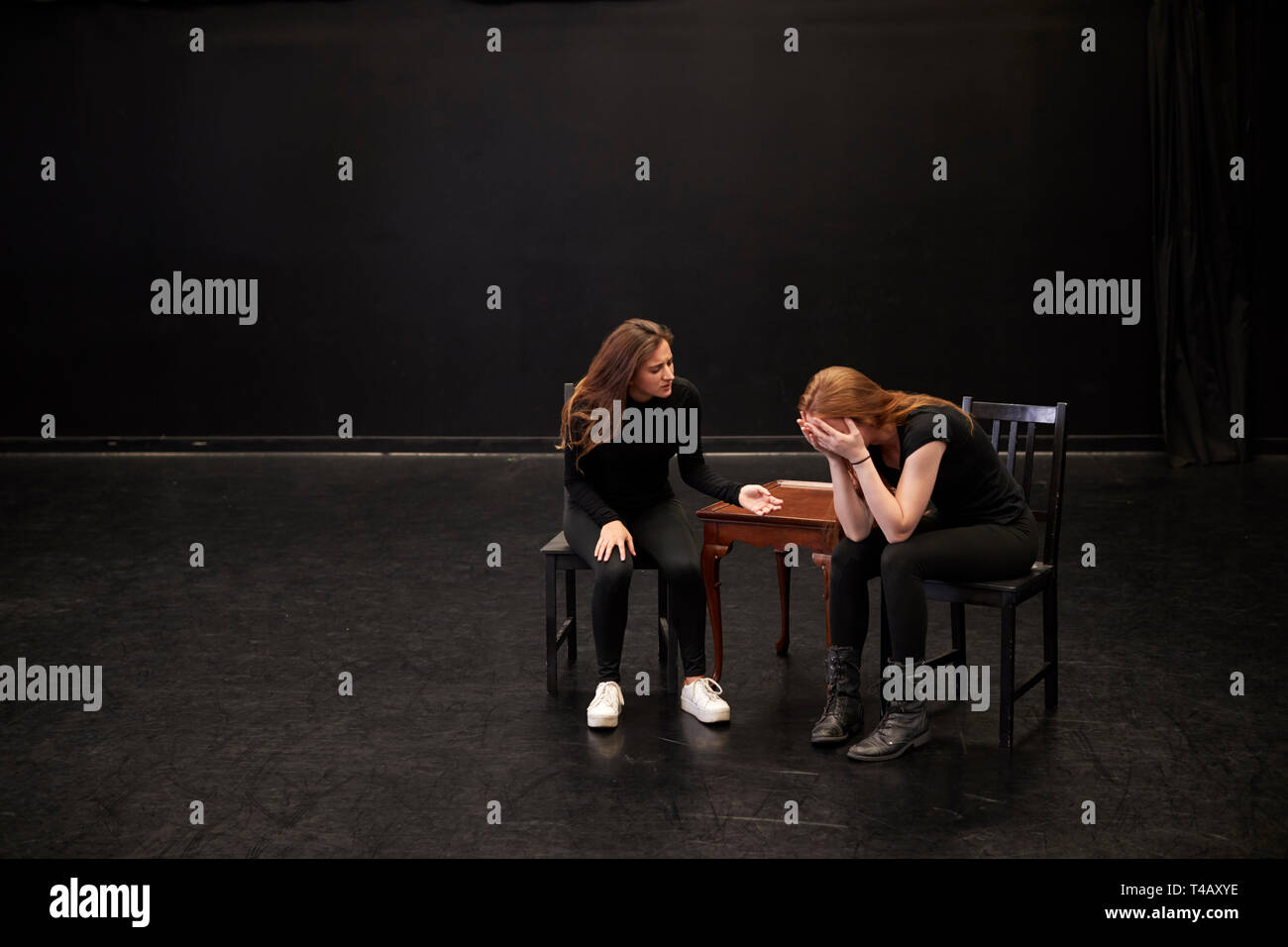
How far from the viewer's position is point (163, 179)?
296 inches

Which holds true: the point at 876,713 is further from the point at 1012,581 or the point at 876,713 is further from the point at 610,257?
the point at 610,257

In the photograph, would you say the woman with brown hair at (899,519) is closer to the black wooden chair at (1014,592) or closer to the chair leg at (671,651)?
the black wooden chair at (1014,592)

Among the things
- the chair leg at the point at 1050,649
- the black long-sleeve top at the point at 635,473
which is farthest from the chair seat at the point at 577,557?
the chair leg at the point at 1050,649

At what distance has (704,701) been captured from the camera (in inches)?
124

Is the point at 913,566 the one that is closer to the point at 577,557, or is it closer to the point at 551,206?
the point at 577,557

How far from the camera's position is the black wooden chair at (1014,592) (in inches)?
116

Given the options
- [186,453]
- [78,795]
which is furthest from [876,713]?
[186,453]

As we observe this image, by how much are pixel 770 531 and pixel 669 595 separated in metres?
0.31

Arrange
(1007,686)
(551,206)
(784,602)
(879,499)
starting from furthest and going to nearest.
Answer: (551,206) < (784,602) < (1007,686) < (879,499)

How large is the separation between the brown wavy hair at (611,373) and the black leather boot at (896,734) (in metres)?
0.99

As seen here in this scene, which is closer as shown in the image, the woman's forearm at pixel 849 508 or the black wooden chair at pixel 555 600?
the woman's forearm at pixel 849 508

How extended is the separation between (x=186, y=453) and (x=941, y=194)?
15.2 feet

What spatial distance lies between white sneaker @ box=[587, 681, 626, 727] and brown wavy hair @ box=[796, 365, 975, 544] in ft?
2.60

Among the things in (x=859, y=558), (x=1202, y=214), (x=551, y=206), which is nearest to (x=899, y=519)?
(x=859, y=558)
